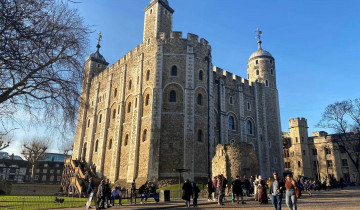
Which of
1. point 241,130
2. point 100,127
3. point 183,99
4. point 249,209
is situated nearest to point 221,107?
point 241,130

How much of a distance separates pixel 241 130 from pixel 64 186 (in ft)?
71.1

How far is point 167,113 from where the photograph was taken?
24297 millimetres

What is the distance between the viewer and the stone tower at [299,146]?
149ft

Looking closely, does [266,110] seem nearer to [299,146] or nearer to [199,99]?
[199,99]

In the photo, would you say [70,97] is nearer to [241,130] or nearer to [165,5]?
[165,5]

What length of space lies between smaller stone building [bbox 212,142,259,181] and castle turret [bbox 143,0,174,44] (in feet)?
47.4

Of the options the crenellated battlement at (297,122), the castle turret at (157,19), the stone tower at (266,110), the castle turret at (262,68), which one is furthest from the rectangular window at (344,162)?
the castle turret at (157,19)

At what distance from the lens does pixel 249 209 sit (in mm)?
10594

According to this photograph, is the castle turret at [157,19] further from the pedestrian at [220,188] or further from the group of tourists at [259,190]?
the pedestrian at [220,188]

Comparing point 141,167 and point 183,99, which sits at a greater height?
point 183,99

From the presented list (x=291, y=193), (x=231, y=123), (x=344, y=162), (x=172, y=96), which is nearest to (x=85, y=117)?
(x=172, y=96)

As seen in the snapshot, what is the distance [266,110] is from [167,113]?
692 inches

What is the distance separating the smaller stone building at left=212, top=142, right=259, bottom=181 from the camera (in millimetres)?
18672

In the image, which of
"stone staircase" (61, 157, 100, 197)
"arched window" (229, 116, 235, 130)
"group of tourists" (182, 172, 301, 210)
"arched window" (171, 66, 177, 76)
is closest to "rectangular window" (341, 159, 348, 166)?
"arched window" (229, 116, 235, 130)
